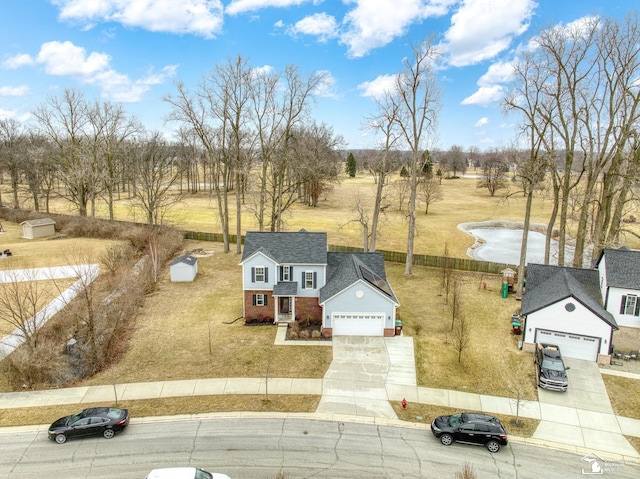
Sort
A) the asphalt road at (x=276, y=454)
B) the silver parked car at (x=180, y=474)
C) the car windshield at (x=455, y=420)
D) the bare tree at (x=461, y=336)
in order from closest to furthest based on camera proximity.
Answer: the silver parked car at (x=180, y=474) → the asphalt road at (x=276, y=454) → the car windshield at (x=455, y=420) → the bare tree at (x=461, y=336)

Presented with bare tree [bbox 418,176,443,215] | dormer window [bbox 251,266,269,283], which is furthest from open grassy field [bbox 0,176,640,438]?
bare tree [bbox 418,176,443,215]

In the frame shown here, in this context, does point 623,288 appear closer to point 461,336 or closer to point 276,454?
point 461,336

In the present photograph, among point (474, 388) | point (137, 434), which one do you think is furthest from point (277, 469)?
point (474, 388)

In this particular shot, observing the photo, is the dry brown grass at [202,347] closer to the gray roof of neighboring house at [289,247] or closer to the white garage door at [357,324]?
the white garage door at [357,324]

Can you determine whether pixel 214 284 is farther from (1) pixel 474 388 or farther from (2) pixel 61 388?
(1) pixel 474 388

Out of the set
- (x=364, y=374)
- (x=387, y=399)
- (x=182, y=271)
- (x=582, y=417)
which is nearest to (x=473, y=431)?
(x=387, y=399)

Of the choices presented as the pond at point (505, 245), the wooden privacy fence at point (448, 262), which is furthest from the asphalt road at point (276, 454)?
Result: the pond at point (505, 245)

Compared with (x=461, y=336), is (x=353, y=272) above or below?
above
